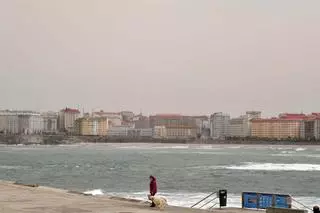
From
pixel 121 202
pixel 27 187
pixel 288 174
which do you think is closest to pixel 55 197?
pixel 121 202

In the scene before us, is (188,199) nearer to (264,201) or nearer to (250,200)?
(250,200)

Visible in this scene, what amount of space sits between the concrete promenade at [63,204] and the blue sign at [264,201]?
55 cm

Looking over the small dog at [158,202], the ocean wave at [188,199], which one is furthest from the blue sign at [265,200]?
the ocean wave at [188,199]

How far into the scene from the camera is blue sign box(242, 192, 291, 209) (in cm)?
2220

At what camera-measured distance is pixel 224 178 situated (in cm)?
5744

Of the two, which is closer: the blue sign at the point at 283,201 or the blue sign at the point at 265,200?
the blue sign at the point at 283,201

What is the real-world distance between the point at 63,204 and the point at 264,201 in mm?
7103

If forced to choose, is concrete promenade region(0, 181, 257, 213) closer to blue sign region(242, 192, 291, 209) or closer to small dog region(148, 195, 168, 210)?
small dog region(148, 195, 168, 210)

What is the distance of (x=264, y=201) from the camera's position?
2267 centimetres


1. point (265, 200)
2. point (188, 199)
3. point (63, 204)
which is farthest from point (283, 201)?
point (188, 199)

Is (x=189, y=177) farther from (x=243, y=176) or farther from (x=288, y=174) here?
(x=288, y=174)

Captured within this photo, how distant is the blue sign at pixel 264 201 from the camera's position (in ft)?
72.8

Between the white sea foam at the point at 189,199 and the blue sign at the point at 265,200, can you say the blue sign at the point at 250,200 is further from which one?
the white sea foam at the point at 189,199

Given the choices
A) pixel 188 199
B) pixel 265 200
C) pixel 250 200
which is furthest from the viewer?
pixel 188 199
